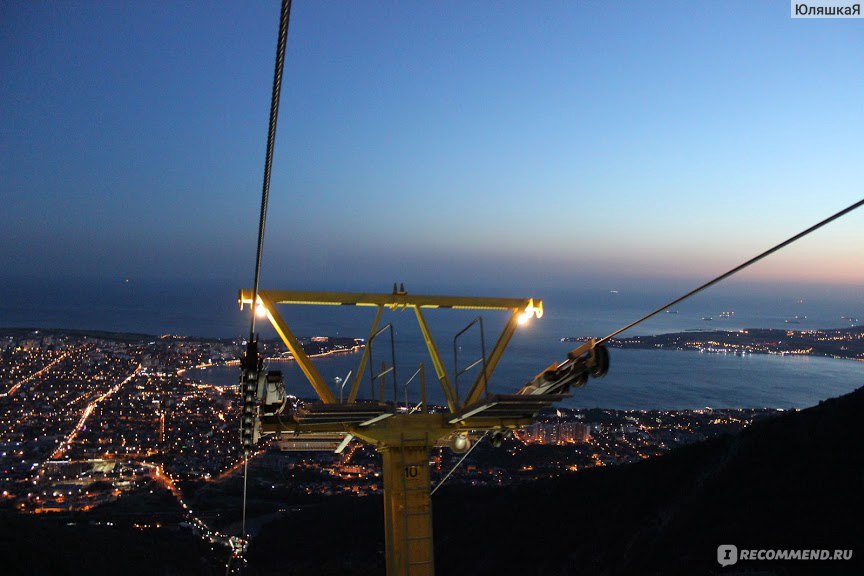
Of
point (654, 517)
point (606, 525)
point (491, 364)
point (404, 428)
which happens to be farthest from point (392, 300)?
point (606, 525)

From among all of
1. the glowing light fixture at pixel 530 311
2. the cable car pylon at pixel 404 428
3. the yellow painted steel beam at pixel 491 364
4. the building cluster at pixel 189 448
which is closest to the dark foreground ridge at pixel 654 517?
the building cluster at pixel 189 448

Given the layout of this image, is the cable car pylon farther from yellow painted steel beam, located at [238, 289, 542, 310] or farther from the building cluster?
the building cluster

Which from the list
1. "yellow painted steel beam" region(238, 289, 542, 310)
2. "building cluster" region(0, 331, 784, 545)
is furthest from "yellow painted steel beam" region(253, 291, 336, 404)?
"building cluster" region(0, 331, 784, 545)

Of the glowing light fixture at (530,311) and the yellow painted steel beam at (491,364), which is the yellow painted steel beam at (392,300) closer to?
the glowing light fixture at (530,311)

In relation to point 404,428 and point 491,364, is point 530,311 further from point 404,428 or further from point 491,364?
point 404,428

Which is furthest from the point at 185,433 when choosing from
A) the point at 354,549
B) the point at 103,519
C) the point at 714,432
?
the point at 714,432

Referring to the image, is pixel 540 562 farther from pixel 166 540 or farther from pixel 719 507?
pixel 166 540
